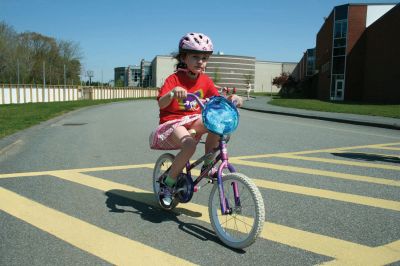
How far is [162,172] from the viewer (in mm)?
4660

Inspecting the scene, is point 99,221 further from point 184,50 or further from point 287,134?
point 287,134

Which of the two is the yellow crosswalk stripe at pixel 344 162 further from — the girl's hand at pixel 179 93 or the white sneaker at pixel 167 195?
the girl's hand at pixel 179 93

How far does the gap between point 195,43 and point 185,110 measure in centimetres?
64

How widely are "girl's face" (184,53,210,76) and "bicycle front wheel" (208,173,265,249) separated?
1.11m

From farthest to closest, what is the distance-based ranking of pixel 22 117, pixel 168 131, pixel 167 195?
pixel 22 117 → pixel 167 195 → pixel 168 131

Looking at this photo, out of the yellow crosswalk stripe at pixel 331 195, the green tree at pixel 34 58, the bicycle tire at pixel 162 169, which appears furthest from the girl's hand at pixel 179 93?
the green tree at pixel 34 58

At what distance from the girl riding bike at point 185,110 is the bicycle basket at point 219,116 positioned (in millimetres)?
265

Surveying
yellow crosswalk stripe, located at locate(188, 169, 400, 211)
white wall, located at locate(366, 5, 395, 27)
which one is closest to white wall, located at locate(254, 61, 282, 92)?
white wall, located at locate(366, 5, 395, 27)

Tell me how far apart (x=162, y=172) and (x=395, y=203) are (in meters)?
2.65

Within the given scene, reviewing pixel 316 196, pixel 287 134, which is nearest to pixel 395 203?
pixel 316 196

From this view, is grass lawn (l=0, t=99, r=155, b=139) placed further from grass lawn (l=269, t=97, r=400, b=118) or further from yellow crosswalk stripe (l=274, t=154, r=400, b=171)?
grass lawn (l=269, t=97, r=400, b=118)

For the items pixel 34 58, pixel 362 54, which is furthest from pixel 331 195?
pixel 34 58

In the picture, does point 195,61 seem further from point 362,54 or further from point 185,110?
point 362,54

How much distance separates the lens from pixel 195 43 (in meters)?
3.81
